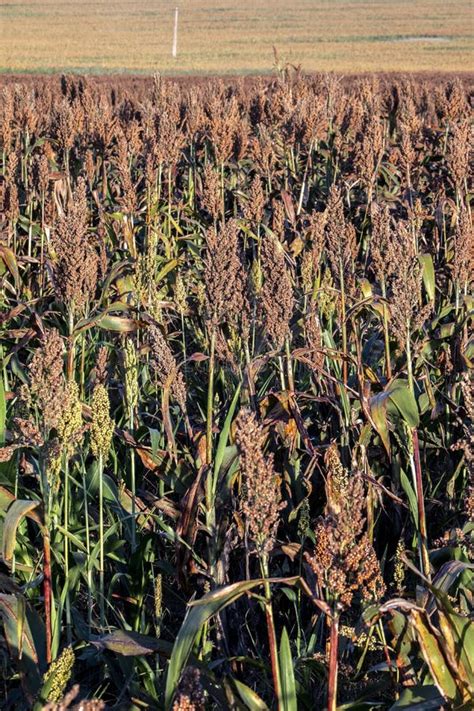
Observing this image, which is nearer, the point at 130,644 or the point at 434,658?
the point at 434,658

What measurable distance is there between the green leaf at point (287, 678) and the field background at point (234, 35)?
20.9 metres

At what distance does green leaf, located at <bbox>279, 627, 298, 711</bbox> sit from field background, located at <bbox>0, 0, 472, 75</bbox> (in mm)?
20923

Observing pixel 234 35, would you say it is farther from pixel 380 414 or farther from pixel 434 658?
pixel 434 658

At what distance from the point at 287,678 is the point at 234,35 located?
59550 millimetres

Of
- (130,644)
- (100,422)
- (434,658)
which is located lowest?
(130,644)

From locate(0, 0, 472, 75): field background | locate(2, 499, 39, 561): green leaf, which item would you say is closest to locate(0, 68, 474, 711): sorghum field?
locate(2, 499, 39, 561): green leaf

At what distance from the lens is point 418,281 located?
288 cm

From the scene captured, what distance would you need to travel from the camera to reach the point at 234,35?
57.8m

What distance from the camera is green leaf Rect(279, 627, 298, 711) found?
1967mm

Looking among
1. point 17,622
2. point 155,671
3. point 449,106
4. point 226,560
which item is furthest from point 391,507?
point 449,106

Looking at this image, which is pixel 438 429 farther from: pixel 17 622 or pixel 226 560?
pixel 17 622

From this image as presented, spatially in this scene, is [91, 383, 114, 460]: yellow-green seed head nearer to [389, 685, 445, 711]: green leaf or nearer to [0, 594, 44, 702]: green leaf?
[0, 594, 44, 702]: green leaf

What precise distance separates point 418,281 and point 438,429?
0.90 metres

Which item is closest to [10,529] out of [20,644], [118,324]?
[20,644]
